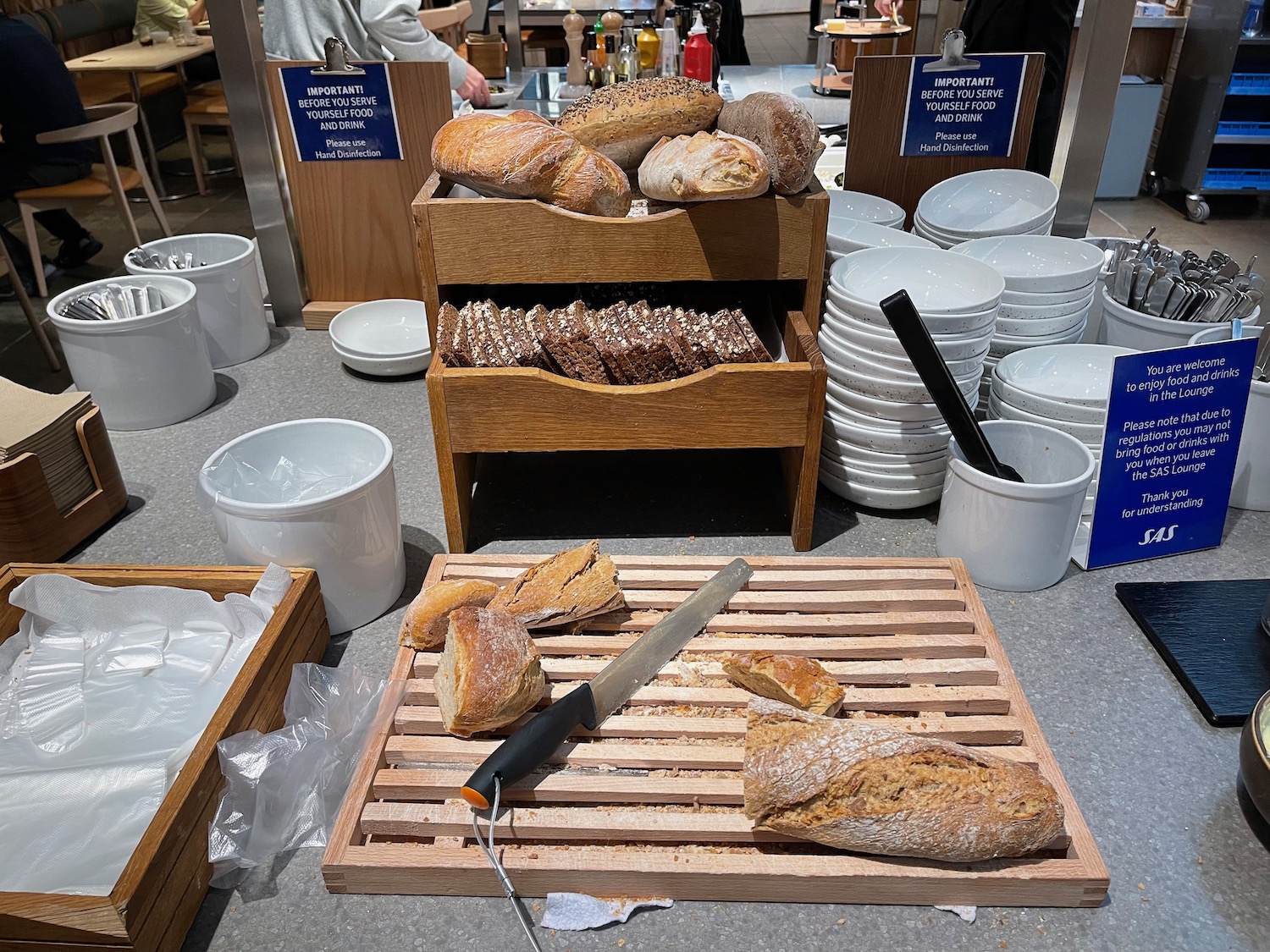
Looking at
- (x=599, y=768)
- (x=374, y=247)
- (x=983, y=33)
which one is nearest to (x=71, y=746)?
(x=599, y=768)

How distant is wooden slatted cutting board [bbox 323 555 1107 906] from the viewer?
90 cm

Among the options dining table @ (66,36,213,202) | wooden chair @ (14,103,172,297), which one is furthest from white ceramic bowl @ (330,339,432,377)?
dining table @ (66,36,213,202)

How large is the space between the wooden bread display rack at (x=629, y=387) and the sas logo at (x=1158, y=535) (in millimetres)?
531

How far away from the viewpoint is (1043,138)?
2.45m

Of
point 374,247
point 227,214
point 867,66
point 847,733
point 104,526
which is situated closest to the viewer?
point 847,733

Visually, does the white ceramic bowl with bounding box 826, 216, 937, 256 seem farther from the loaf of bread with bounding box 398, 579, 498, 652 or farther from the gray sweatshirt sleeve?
the gray sweatshirt sleeve

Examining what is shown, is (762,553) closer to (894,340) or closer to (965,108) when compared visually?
(894,340)

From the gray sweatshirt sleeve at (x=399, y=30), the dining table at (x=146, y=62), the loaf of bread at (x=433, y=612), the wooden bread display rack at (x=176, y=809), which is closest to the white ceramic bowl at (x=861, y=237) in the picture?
the loaf of bread at (x=433, y=612)

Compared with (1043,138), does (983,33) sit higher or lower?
higher

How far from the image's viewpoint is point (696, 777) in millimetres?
993

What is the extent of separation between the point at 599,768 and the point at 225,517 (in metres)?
0.58

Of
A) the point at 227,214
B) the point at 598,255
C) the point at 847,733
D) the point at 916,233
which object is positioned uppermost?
the point at 598,255

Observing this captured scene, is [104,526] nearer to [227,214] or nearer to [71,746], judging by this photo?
[71,746]

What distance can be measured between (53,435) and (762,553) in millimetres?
1156
